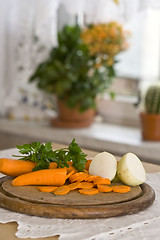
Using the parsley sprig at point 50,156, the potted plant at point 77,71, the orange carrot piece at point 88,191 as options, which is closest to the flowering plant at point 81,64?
the potted plant at point 77,71

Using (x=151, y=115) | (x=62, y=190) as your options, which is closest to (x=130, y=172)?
(x=62, y=190)

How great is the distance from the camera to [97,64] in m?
2.63

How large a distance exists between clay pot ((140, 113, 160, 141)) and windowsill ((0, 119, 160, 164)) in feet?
0.19

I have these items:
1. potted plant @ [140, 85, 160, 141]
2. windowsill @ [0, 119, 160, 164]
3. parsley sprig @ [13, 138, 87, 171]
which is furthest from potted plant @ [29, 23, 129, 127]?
parsley sprig @ [13, 138, 87, 171]

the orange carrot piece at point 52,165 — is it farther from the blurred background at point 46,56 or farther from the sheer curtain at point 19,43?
the sheer curtain at point 19,43

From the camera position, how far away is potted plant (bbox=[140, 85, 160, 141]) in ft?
7.72

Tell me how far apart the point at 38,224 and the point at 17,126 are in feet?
6.04

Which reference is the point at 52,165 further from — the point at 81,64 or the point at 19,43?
the point at 19,43

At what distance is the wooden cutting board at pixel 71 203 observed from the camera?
91 centimetres

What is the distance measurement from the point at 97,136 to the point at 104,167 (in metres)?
1.41

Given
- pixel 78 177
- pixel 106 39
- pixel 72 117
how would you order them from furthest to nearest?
pixel 72 117 < pixel 106 39 < pixel 78 177

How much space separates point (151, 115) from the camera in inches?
93.5

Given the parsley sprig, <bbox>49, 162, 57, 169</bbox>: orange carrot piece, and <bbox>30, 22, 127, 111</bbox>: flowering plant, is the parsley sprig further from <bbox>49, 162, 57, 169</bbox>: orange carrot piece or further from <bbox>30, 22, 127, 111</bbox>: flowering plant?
<bbox>30, 22, 127, 111</bbox>: flowering plant

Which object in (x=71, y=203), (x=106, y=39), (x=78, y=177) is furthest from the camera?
(x=106, y=39)
